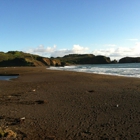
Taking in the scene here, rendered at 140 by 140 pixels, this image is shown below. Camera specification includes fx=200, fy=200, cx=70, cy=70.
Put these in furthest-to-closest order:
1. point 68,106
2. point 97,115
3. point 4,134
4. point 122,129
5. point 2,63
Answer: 1. point 2,63
2. point 68,106
3. point 97,115
4. point 122,129
5. point 4,134

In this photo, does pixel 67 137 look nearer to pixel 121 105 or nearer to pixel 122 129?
pixel 122 129

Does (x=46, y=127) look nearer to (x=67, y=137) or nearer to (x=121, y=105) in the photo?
(x=67, y=137)

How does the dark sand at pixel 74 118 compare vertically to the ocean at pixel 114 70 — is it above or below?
below

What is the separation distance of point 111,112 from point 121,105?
1.99 meters

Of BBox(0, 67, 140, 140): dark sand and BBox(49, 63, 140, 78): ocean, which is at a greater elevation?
BBox(49, 63, 140, 78): ocean

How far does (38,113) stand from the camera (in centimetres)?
1192

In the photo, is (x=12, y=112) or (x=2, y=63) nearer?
(x=12, y=112)

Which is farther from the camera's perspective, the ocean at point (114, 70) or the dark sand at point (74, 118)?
the ocean at point (114, 70)

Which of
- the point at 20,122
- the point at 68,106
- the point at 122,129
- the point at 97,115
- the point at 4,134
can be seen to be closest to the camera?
the point at 4,134

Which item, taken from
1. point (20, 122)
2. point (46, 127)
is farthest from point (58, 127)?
point (20, 122)

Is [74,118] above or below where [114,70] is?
below

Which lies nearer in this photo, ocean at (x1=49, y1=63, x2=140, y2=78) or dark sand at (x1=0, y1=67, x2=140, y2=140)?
dark sand at (x1=0, y1=67, x2=140, y2=140)

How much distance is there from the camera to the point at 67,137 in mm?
8352

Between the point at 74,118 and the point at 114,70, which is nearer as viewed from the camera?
the point at 74,118
